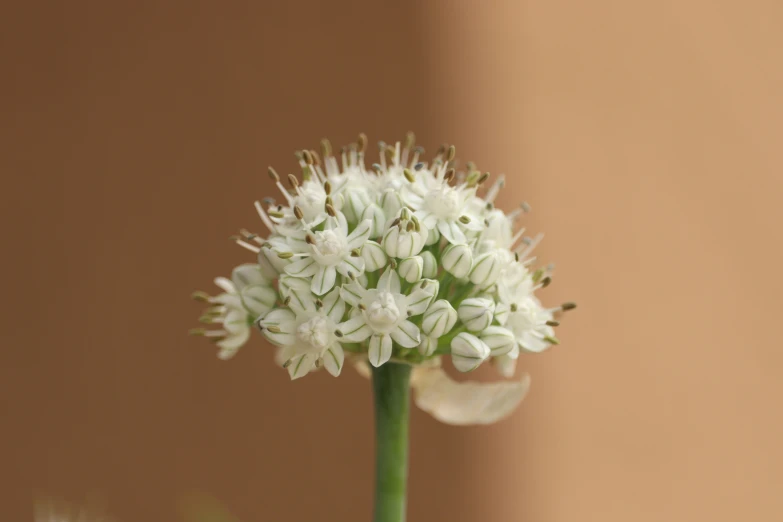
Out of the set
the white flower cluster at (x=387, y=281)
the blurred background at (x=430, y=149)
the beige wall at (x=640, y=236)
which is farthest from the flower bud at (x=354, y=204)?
the beige wall at (x=640, y=236)

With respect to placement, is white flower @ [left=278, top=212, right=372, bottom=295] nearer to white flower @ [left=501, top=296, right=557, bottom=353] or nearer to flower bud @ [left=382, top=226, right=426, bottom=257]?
flower bud @ [left=382, top=226, right=426, bottom=257]

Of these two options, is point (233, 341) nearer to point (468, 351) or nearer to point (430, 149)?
point (468, 351)

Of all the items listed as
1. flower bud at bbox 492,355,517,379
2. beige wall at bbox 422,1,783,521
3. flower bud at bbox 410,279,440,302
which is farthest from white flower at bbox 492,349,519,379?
beige wall at bbox 422,1,783,521

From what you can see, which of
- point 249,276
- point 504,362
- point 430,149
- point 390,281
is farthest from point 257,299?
point 430,149

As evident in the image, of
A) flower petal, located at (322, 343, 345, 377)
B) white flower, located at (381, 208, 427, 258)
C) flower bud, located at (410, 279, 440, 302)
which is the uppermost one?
white flower, located at (381, 208, 427, 258)

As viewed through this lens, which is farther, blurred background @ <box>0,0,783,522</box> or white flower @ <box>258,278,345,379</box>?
blurred background @ <box>0,0,783,522</box>

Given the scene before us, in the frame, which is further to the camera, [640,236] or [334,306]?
[640,236]
